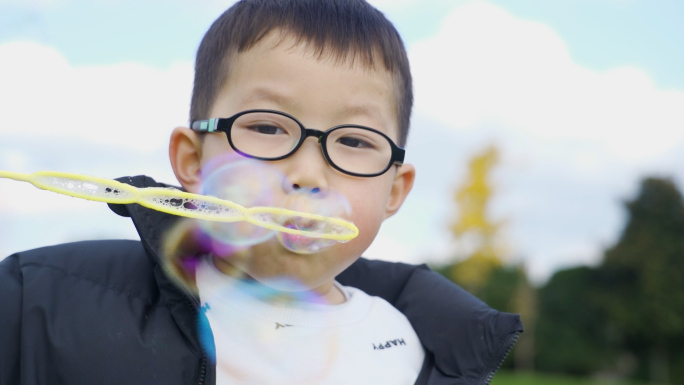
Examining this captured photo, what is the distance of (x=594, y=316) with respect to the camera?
82.3 ft

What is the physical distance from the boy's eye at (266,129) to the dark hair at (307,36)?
220mm

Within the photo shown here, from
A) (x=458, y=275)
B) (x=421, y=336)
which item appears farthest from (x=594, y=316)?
(x=421, y=336)

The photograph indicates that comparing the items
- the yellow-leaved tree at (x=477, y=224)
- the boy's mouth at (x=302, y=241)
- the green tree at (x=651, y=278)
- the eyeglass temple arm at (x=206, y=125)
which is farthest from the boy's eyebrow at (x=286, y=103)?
the green tree at (x=651, y=278)

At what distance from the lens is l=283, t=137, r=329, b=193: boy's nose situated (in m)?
1.64

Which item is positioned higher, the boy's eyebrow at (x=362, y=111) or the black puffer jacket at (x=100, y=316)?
the boy's eyebrow at (x=362, y=111)

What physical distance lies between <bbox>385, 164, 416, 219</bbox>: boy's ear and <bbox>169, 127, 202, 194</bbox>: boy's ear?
0.67m

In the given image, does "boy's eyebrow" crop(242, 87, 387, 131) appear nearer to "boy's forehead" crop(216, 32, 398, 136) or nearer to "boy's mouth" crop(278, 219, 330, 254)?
"boy's forehead" crop(216, 32, 398, 136)

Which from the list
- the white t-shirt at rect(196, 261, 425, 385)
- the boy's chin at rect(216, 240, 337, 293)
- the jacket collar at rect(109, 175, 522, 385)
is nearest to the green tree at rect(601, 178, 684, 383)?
the jacket collar at rect(109, 175, 522, 385)

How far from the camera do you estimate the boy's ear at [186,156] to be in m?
1.86

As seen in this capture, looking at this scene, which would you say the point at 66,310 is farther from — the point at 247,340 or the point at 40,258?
the point at 247,340

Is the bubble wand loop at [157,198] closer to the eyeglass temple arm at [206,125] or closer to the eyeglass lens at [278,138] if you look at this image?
the eyeglass lens at [278,138]

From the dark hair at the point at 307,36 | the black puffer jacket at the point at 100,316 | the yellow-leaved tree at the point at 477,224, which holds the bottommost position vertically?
the yellow-leaved tree at the point at 477,224

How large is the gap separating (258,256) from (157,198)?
486 millimetres

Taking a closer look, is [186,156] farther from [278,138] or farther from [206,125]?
[278,138]
